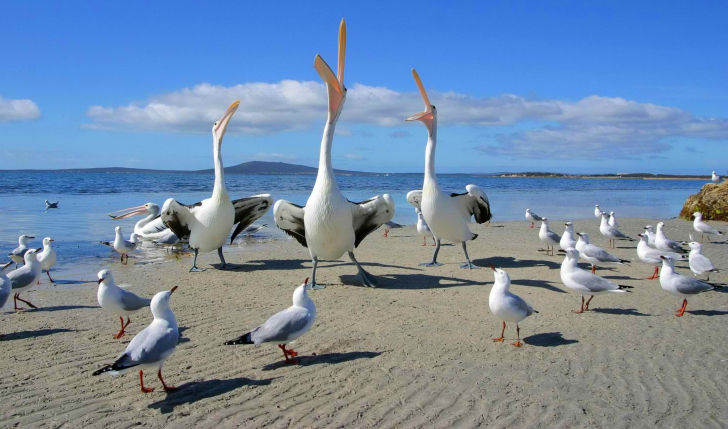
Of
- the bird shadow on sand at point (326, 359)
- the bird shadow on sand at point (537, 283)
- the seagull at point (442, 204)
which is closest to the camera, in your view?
the bird shadow on sand at point (326, 359)

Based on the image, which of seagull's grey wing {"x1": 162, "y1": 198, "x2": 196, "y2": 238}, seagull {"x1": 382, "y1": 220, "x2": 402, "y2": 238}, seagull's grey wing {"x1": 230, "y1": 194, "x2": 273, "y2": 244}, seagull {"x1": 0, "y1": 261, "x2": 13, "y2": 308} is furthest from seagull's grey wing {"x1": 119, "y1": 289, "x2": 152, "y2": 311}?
seagull {"x1": 382, "y1": 220, "x2": 402, "y2": 238}

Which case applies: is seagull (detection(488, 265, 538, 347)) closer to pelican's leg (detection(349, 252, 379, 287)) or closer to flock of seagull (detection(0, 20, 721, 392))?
flock of seagull (detection(0, 20, 721, 392))

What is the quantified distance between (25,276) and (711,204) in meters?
21.2

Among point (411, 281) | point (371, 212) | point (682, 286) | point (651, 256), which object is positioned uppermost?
point (371, 212)

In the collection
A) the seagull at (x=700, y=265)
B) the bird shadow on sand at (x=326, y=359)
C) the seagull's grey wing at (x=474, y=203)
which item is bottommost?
the bird shadow on sand at (x=326, y=359)

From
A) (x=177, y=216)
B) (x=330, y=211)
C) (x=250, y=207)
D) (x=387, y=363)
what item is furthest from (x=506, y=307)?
(x=177, y=216)

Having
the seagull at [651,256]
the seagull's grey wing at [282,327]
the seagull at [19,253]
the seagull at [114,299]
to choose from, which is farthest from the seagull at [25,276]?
the seagull at [651,256]

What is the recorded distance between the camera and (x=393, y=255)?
11672 millimetres

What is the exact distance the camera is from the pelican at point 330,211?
25.9ft

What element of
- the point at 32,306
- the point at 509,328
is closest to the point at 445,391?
the point at 509,328

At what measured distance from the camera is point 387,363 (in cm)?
481

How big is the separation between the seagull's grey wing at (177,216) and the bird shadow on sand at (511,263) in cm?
581

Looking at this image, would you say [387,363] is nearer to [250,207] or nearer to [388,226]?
[250,207]

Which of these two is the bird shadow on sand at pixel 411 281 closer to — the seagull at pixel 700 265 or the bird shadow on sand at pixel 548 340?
the bird shadow on sand at pixel 548 340
